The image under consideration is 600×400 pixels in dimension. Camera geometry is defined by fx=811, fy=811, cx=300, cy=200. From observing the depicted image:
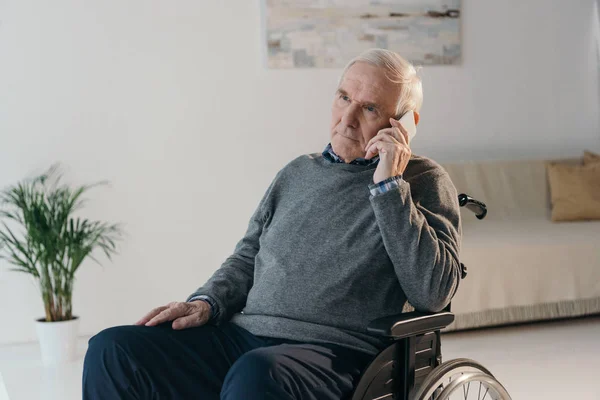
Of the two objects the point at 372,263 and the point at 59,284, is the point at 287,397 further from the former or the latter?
the point at 59,284

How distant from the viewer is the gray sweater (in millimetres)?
1690

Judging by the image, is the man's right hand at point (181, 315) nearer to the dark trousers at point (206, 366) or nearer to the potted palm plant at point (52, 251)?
the dark trousers at point (206, 366)

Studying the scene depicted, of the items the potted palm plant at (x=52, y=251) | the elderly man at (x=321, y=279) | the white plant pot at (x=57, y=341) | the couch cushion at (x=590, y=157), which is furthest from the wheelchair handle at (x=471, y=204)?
the couch cushion at (x=590, y=157)

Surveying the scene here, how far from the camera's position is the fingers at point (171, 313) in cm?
178

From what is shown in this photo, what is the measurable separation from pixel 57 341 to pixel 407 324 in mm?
2235

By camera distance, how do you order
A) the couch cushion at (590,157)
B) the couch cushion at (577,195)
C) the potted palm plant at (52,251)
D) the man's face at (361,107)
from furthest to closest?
the couch cushion at (590,157)
the couch cushion at (577,195)
the potted palm plant at (52,251)
the man's face at (361,107)

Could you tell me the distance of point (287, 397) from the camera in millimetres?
1497

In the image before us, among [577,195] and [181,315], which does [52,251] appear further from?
[577,195]

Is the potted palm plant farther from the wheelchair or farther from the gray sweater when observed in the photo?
the wheelchair

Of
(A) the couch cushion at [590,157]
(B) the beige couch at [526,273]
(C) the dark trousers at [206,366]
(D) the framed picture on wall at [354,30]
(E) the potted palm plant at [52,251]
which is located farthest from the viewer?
(A) the couch cushion at [590,157]

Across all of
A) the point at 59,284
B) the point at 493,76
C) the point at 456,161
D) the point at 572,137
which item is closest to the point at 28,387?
the point at 59,284

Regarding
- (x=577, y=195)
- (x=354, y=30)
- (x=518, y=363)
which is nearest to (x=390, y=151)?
(x=518, y=363)

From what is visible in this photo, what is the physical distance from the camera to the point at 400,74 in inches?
74.4

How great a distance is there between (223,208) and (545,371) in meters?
1.72
